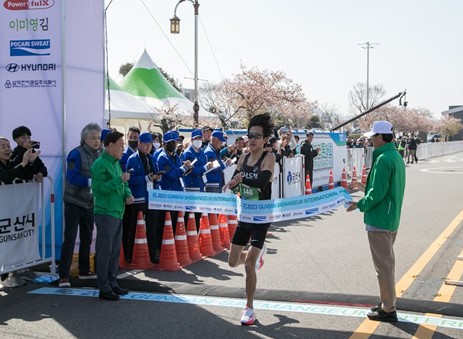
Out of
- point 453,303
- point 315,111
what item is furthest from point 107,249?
A: point 315,111

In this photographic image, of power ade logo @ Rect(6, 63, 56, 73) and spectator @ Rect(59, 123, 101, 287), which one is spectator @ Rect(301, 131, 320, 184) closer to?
power ade logo @ Rect(6, 63, 56, 73)

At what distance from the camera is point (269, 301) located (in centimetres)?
691

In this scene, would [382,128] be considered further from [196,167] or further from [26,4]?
[26,4]

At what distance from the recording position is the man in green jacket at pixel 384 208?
237 inches

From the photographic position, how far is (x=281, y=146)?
1623 cm

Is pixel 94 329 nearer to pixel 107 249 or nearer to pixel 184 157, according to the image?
pixel 107 249

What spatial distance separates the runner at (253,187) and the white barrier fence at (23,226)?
302cm

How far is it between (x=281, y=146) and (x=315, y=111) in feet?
222

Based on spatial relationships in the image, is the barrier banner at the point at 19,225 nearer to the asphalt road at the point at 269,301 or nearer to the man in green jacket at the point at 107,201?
the asphalt road at the point at 269,301

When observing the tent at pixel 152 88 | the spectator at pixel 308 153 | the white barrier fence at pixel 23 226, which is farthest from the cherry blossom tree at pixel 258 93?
the white barrier fence at pixel 23 226

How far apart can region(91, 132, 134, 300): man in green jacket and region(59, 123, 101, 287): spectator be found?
79 centimetres

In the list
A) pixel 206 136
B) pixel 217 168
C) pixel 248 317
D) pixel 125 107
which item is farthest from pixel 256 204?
pixel 125 107

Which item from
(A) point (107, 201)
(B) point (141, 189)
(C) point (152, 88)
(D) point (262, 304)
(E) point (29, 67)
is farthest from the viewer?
(C) point (152, 88)

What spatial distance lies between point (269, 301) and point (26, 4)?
5418mm
